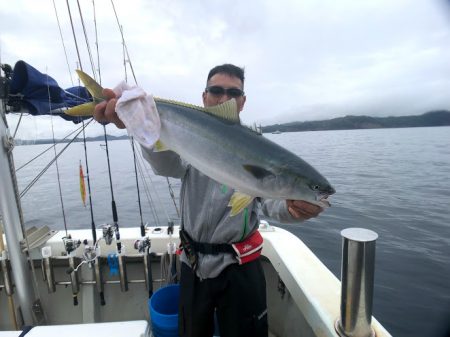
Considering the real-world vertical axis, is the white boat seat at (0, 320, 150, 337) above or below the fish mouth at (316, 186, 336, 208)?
below

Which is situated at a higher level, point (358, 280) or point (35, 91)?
point (35, 91)

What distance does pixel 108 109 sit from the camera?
8.12 feet

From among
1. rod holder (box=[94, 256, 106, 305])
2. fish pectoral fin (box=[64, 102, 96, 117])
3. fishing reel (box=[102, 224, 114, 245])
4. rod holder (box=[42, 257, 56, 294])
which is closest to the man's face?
fish pectoral fin (box=[64, 102, 96, 117])

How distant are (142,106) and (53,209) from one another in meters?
19.1

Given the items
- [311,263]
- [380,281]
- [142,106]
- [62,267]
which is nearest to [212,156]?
[142,106]

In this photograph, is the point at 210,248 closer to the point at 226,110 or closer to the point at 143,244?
the point at 226,110

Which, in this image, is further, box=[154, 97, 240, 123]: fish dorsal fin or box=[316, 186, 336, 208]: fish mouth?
box=[154, 97, 240, 123]: fish dorsal fin

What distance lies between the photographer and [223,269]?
298 centimetres

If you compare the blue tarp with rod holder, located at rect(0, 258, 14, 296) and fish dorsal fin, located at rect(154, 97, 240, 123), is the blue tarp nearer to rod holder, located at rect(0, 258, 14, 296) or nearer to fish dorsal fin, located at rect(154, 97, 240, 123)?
rod holder, located at rect(0, 258, 14, 296)

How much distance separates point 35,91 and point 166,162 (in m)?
2.42

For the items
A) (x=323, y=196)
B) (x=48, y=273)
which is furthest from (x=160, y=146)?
(x=48, y=273)

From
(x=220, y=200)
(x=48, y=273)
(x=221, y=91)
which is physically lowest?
(x=48, y=273)

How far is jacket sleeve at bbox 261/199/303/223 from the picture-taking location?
2.69 m

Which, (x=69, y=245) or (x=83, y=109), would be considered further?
(x=69, y=245)
